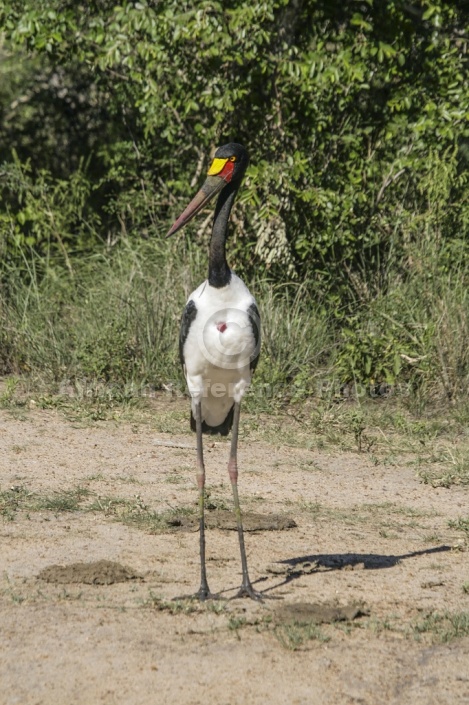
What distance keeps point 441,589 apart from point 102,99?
25.2 feet

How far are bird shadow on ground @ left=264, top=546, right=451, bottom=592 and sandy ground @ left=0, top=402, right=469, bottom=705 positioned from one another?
0.01 meters

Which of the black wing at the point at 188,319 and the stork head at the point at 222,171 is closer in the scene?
the black wing at the point at 188,319

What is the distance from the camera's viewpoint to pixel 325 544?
496 cm

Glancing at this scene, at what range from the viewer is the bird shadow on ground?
4.61 meters

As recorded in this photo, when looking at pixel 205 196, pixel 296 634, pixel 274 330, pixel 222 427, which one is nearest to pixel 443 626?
pixel 296 634

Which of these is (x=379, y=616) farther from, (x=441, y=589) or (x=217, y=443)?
(x=217, y=443)

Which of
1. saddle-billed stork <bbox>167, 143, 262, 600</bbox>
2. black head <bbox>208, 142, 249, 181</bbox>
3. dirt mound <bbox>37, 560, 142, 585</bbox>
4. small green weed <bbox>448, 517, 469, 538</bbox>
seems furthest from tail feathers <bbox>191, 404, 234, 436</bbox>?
small green weed <bbox>448, 517, 469, 538</bbox>

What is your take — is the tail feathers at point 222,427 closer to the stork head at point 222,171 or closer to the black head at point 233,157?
the stork head at point 222,171

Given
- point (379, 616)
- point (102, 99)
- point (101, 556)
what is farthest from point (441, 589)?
point (102, 99)

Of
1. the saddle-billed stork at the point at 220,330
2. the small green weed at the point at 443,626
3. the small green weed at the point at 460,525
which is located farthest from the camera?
the small green weed at the point at 460,525

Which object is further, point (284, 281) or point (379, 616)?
point (284, 281)

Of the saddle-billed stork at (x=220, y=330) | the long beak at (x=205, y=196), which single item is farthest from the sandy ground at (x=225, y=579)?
the long beak at (x=205, y=196)

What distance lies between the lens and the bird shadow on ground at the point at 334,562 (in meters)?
4.61

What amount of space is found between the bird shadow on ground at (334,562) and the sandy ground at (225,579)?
0.01m
